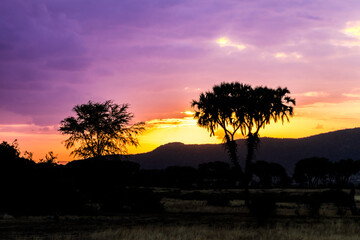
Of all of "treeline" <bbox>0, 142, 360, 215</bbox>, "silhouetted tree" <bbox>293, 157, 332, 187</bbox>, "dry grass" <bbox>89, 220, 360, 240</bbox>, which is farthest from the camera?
"silhouetted tree" <bbox>293, 157, 332, 187</bbox>

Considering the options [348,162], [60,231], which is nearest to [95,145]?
[60,231]

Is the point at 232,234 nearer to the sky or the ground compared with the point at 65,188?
nearer to the ground

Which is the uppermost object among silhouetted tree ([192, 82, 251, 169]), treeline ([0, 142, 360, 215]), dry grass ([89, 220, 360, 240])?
silhouetted tree ([192, 82, 251, 169])

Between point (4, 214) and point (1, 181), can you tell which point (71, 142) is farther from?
point (4, 214)

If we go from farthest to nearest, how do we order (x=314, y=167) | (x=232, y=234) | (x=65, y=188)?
(x=314, y=167) → (x=65, y=188) → (x=232, y=234)

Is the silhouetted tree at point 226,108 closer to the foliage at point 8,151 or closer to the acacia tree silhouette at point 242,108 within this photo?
the acacia tree silhouette at point 242,108

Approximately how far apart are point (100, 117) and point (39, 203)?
1826cm

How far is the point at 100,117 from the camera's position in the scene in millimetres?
50875

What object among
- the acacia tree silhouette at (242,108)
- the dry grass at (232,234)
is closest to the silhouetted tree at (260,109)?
the acacia tree silhouette at (242,108)

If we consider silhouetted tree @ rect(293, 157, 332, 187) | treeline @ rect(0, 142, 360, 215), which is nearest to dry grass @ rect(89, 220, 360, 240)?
treeline @ rect(0, 142, 360, 215)

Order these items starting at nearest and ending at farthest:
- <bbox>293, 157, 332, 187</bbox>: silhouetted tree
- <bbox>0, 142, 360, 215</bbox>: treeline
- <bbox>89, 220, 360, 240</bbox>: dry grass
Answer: <bbox>89, 220, 360, 240</bbox>: dry grass
<bbox>0, 142, 360, 215</bbox>: treeline
<bbox>293, 157, 332, 187</bbox>: silhouetted tree

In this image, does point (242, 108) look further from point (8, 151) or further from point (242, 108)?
point (8, 151)

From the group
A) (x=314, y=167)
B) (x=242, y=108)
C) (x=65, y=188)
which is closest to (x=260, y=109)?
(x=242, y=108)

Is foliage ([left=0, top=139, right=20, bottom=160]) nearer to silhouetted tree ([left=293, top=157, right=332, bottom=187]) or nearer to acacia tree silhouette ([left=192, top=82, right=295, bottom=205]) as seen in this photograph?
acacia tree silhouette ([left=192, top=82, right=295, bottom=205])
